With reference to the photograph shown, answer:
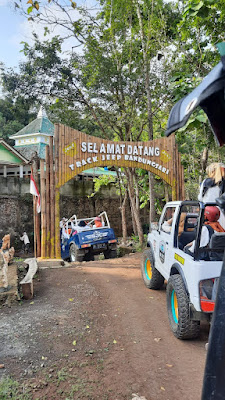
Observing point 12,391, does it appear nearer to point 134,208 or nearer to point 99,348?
point 99,348

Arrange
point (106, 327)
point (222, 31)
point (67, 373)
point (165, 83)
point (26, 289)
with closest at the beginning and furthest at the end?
1. point (67, 373)
2. point (106, 327)
3. point (26, 289)
4. point (222, 31)
5. point (165, 83)

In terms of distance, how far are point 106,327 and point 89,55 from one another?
10.3m

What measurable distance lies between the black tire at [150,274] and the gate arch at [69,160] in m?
3.55

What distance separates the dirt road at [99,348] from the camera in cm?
299

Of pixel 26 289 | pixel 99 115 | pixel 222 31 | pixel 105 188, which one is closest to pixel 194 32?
pixel 222 31

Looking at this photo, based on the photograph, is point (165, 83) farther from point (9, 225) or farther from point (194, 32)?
point (9, 225)

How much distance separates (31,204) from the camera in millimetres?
18109

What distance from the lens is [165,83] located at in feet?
40.8

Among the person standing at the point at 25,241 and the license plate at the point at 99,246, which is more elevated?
the license plate at the point at 99,246

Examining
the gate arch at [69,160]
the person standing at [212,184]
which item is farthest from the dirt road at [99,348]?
the gate arch at [69,160]

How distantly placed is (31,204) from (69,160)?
374 inches

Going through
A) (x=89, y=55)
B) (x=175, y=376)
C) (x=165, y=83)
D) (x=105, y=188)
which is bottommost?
(x=175, y=376)

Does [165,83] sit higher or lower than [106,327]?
higher

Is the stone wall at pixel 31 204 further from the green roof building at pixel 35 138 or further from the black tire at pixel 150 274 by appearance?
the black tire at pixel 150 274
